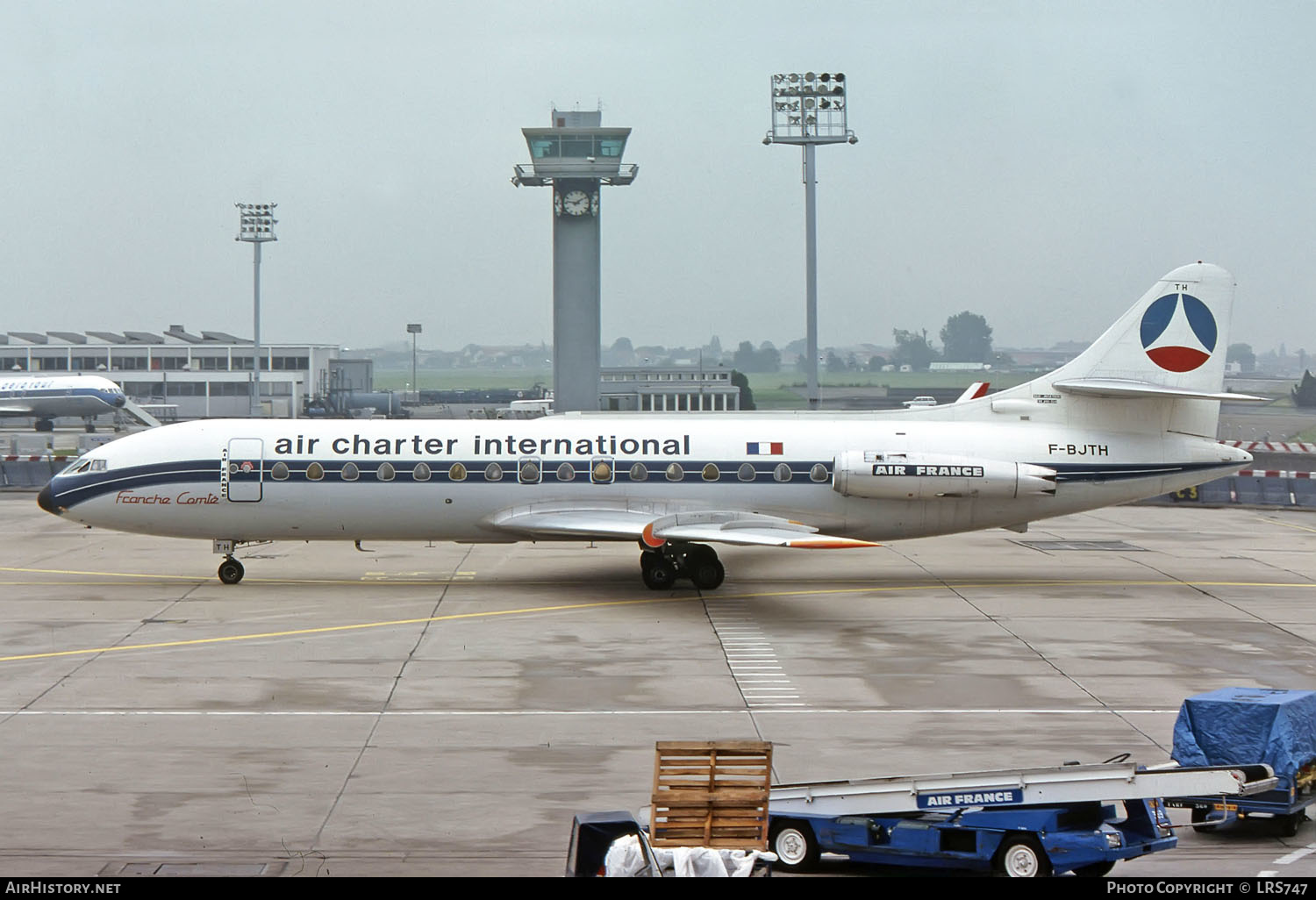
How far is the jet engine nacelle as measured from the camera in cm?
2612

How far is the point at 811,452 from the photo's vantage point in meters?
26.6

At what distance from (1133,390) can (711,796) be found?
18.6m

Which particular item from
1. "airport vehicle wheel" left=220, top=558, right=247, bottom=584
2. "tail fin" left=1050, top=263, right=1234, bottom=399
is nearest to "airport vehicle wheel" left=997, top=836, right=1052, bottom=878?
"tail fin" left=1050, top=263, right=1234, bottom=399

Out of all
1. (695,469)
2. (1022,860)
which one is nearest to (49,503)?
(695,469)

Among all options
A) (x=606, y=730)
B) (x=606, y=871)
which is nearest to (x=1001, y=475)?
(x=606, y=730)

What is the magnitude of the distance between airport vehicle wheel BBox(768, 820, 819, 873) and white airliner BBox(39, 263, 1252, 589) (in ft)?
45.4

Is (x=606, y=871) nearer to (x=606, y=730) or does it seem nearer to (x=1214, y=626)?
(x=606, y=730)

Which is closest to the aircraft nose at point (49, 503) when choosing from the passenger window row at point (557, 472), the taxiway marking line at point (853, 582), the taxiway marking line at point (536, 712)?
the taxiway marking line at point (853, 582)

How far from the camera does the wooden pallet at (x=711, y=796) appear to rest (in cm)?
1068

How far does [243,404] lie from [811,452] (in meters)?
75.6

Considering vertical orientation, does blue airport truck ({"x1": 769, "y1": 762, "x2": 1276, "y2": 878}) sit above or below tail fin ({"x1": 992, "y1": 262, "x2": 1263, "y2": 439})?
below

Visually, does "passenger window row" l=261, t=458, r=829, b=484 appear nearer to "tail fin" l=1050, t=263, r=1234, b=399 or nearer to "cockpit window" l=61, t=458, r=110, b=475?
"cockpit window" l=61, t=458, r=110, b=475

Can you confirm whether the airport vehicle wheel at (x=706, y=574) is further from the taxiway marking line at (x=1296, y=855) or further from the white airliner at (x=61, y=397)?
the white airliner at (x=61, y=397)

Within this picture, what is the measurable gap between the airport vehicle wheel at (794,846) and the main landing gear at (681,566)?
1483 centimetres
